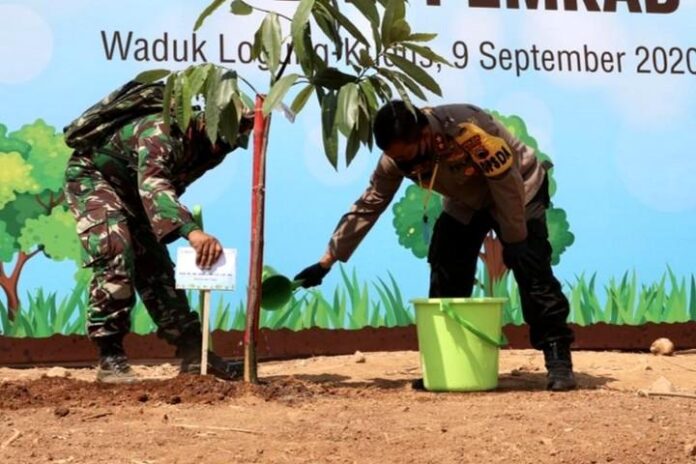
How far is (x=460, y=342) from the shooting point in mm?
3887

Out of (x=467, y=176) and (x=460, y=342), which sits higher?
(x=467, y=176)

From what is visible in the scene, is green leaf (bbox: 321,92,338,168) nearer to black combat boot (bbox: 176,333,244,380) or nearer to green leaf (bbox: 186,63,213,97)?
green leaf (bbox: 186,63,213,97)

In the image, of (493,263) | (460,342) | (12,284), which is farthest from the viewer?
(493,263)

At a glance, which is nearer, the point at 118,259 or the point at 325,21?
the point at 325,21

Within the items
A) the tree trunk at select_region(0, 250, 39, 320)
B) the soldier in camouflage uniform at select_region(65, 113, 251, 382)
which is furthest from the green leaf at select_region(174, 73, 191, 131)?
the tree trunk at select_region(0, 250, 39, 320)

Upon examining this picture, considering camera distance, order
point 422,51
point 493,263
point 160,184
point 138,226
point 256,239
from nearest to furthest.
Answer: point 422,51
point 160,184
point 256,239
point 138,226
point 493,263

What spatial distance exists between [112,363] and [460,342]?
52.8 inches

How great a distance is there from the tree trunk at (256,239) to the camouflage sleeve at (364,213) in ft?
1.26

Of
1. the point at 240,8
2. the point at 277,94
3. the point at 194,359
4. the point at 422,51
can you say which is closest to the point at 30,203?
the point at 194,359

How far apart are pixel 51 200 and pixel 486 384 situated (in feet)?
8.42

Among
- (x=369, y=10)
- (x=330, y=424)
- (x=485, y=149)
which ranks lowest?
(x=330, y=424)

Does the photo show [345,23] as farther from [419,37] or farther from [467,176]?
[467,176]

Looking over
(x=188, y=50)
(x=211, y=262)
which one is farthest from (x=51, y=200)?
(x=211, y=262)

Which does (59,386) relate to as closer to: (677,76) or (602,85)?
(602,85)
